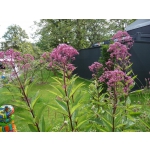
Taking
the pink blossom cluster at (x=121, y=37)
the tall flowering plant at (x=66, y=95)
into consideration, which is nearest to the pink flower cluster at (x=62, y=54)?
the tall flowering plant at (x=66, y=95)

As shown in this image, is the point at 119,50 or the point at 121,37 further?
the point at 121,37

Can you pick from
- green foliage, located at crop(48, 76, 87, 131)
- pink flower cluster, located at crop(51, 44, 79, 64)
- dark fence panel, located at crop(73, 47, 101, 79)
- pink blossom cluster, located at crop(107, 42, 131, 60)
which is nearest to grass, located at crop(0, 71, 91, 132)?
dark fence panel, located at crop(73, 47, 101, 79)

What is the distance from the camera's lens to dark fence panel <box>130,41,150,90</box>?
2.46 metres

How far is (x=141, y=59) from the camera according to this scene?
2539 mm

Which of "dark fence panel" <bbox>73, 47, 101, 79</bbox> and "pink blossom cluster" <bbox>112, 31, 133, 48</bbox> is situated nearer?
"pink blossom cluster" <bbox>112, 31, 133, 48</bbox>

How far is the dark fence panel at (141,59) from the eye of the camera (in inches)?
96.9

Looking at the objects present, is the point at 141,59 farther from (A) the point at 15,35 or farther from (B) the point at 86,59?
(A) the point at 15,35

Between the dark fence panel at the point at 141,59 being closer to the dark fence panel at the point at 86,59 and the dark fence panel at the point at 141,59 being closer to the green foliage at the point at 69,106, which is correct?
the dark fence panel at the point at 86,59

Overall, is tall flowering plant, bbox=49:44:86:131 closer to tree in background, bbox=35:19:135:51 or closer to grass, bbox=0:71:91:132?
grass, bbox=0:71:91:132

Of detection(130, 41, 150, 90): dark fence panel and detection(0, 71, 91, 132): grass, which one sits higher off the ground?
detection(130, 41, 150, 90): dark fence panel

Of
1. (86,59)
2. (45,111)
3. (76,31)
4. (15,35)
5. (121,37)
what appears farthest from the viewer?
(86,59)

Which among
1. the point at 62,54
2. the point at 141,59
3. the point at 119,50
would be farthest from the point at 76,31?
the point at 62,54
